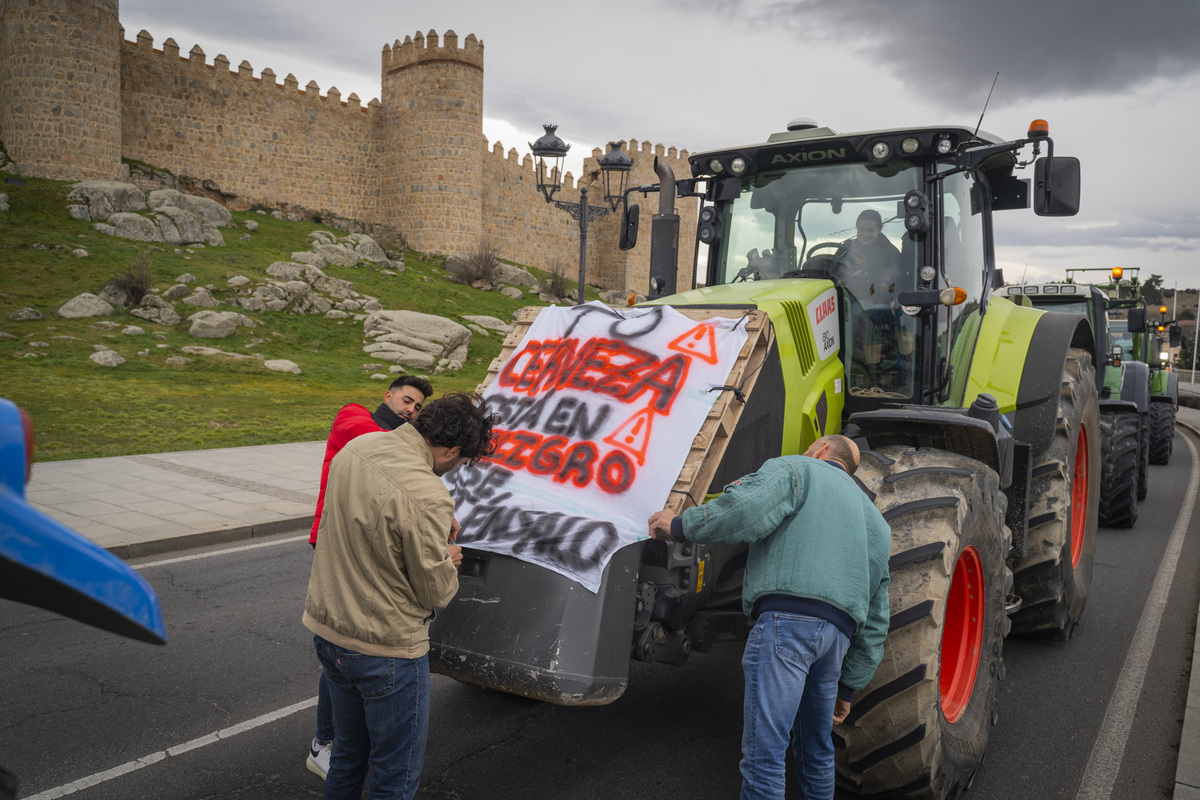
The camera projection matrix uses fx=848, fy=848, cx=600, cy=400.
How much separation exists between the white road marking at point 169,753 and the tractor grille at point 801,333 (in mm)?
3421

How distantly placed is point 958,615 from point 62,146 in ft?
125

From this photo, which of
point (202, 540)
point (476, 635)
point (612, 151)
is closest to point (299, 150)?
point (612, 151)

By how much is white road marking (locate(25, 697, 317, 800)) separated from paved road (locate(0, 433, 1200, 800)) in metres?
0.01

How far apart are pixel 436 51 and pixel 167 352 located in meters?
26.7

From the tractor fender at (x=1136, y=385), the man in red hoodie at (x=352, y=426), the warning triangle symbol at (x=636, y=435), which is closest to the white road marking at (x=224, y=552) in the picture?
the man in red hoodie at (x=352, y=426)

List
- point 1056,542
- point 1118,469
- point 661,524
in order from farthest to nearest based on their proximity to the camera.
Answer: point 1118,469 → point 1056,542 → point 661,524

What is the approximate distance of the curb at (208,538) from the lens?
8.01 metres

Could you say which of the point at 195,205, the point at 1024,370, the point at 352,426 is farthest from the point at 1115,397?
the point at 195,205

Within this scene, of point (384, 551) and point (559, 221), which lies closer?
point (384, 551)

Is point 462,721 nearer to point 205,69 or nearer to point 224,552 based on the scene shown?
point 224,552

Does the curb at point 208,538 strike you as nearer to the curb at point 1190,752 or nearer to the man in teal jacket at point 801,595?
the man in teal jacket at point 801,595

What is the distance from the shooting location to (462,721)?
4.69 m

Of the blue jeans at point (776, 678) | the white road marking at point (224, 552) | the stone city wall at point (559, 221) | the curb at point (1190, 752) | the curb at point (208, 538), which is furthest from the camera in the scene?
the stone city wall at point (559, 221)

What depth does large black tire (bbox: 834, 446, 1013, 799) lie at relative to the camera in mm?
3449
